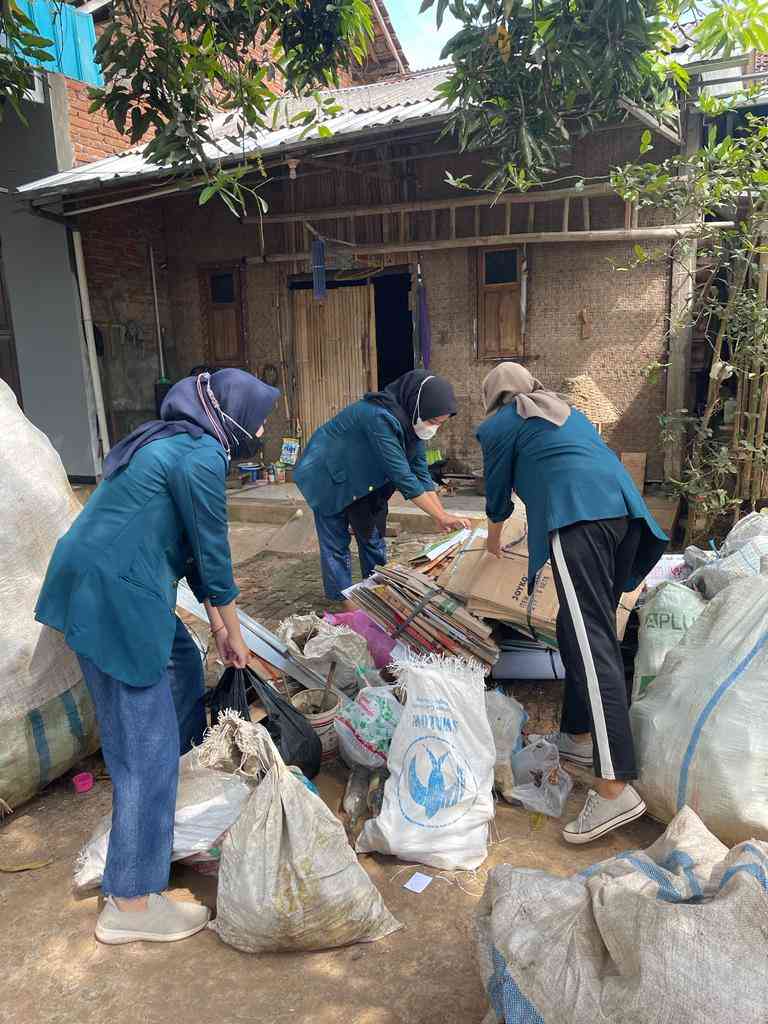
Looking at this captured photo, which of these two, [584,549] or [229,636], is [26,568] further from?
[584,549]

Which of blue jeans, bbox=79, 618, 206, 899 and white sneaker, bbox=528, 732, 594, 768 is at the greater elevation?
blue jeans, bbox=79, 618, 206, 899

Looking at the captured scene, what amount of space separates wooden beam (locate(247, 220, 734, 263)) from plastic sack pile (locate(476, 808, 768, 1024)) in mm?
5343

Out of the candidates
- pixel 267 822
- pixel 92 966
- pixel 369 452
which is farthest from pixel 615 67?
pixel 92 966

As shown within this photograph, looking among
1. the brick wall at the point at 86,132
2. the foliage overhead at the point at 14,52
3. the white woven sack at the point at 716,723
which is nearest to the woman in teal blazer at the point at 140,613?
the white woven sack at the point at 716,723

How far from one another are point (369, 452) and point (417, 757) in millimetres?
2199

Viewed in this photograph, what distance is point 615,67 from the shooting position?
103 inches

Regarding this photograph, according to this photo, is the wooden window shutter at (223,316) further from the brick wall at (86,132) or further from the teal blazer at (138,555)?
the teal blazer at (138,555)

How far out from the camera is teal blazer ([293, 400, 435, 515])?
158 inches

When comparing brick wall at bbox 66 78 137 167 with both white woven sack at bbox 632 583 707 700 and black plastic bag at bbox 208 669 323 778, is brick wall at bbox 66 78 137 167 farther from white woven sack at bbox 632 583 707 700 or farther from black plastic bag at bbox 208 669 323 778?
white woven sack at bbox 632 583 707 700

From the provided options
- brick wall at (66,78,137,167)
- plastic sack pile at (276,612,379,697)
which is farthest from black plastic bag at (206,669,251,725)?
brick wall at (66,78,137,167)

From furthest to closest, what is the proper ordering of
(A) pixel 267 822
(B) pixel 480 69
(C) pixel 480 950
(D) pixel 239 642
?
(B) pixel 480 69 → (D) pixel 239 642 → (A) pixel 267 822 → (C) pixel 480 950

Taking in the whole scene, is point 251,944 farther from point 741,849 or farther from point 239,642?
point 741,849

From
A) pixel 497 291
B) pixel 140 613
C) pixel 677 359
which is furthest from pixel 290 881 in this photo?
pixel 497 291

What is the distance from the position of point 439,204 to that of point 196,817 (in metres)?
6.64
